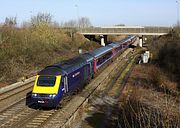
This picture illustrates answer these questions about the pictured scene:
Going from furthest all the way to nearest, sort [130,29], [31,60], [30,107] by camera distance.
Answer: [130,29], [31,60], [30,107]

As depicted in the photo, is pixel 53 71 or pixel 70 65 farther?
pixel 70 65

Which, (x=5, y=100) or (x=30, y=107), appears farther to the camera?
(x=5, y=100)

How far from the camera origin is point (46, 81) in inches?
749

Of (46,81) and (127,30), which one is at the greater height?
(127,30)

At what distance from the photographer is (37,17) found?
204 feet

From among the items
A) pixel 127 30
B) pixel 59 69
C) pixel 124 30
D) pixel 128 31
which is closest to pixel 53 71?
pixel 59 69

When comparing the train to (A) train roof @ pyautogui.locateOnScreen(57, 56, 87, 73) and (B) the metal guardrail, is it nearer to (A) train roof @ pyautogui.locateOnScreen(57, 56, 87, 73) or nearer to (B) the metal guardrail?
(A) train roof @ pyautogui.locateOnScreen(57, 56, 87, 73)

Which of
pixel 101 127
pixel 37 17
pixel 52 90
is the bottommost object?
pixel 101 127

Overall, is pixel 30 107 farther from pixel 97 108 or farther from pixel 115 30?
pixel 115 30

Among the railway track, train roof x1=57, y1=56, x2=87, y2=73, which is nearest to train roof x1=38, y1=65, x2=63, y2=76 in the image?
train roof x1=57, y1=56, x2=87, y2=73

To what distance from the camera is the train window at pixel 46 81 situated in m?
18.8

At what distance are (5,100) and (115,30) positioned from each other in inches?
2239

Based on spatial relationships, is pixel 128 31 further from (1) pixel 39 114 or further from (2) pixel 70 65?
(1) pixel 39 114

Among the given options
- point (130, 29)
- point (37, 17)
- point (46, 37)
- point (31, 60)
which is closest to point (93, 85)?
point (31, 60)
